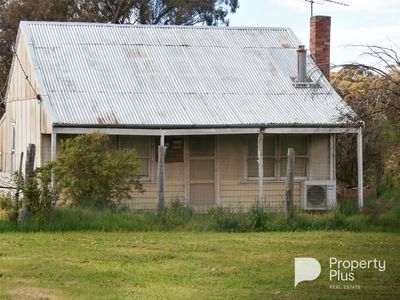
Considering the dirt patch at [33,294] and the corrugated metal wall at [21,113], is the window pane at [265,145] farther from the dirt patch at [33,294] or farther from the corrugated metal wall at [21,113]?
the dirt patch at [33,294]

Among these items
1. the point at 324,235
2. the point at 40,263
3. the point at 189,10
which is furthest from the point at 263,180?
the point at 189,10

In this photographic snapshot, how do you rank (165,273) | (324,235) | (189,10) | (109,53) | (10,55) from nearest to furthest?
(165,273)
(324,235)
(109,53)
(10,55)
(189,10)

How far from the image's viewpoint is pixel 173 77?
23.4 m

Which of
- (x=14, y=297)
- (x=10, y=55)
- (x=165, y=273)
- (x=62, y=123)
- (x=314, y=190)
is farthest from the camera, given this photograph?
(x=10, y=55)

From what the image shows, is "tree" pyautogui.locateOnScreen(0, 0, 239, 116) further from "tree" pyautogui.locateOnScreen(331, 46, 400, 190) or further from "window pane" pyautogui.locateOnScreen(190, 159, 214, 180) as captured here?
"tree" pyautogui.locateOnScreen(331, 46, 400, 190)

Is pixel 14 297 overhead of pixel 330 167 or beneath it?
beneath

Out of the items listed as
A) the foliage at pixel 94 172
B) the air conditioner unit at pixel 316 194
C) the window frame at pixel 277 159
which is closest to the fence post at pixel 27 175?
the foliage at pixel 94 172

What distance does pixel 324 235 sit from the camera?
16.0 metres

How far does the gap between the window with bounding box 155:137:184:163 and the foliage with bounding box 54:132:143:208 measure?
142 inches

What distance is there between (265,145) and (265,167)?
1.91 feet

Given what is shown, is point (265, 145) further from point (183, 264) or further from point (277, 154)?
point (183, 264)

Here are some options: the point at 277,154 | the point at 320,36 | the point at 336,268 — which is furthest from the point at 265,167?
the point at 336,268

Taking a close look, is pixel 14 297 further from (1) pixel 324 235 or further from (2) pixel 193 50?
(2) pixel 193 50

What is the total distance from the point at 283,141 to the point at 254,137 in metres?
0.82
